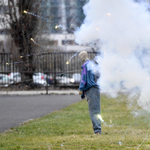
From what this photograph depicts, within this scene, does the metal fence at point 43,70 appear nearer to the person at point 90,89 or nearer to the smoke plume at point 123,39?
the smoke plume at point 123,39

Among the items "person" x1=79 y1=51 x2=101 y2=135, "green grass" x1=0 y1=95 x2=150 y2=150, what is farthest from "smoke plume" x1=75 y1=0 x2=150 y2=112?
"green grass" x1=0 y1=95 x2=150 y2=150

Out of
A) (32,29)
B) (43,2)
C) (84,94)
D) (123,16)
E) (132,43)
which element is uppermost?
(43,2)

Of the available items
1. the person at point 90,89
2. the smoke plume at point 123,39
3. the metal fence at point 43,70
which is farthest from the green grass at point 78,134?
the metal fence at point 43,70

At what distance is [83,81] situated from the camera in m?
6.92

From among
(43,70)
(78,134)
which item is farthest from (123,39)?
(43,70)

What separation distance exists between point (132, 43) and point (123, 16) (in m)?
0.72

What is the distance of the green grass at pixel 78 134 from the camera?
5.76 metres

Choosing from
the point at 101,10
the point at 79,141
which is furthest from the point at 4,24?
the point at 79,141

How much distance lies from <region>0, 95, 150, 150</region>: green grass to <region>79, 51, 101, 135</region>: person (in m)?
0.36

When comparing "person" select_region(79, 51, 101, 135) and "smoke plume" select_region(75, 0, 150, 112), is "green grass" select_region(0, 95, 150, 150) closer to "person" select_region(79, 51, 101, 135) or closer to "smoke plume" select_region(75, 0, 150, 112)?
"person" select_region(79, 51, 101, 135)

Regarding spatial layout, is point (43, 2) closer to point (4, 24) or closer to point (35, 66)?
point (4, 24)

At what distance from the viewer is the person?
6910 millimetres

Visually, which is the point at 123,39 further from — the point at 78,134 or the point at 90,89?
the point at 78,134

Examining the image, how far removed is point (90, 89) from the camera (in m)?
7.02
